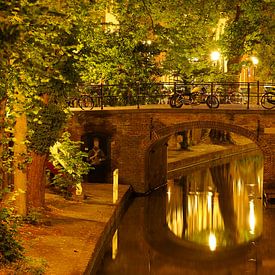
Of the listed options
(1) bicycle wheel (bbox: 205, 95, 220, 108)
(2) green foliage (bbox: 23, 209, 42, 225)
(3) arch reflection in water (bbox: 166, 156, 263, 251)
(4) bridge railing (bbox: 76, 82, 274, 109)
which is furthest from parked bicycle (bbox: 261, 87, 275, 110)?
(2) green foliage (bbox: 23, 209, 42, 225)

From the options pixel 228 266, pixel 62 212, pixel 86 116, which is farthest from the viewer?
pixel 86 116

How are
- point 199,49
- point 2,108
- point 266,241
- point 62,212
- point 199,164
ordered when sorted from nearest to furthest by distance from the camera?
point 2,108 < point 62,212 < point 266,241 < point 199,49 < point 199,164

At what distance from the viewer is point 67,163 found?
53.5ft

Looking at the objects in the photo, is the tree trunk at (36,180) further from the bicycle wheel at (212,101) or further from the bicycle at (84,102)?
the bicycle wheel at (212,101)

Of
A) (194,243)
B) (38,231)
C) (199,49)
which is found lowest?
(194,243)

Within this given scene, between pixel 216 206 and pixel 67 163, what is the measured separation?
6.83 meters

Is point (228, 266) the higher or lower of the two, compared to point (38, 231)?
lower

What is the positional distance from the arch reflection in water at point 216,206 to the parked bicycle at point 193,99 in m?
3.13

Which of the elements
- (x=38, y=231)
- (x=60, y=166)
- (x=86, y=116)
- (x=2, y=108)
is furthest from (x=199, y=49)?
(x=2, y=108)

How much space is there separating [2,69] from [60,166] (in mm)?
9012

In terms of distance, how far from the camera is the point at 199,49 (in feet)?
83.5

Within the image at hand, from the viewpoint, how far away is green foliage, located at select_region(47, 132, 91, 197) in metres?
16.2

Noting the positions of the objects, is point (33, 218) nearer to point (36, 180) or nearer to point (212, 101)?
point (36, 180)

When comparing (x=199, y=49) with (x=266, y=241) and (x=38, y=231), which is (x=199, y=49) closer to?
(x=266, y=241)
